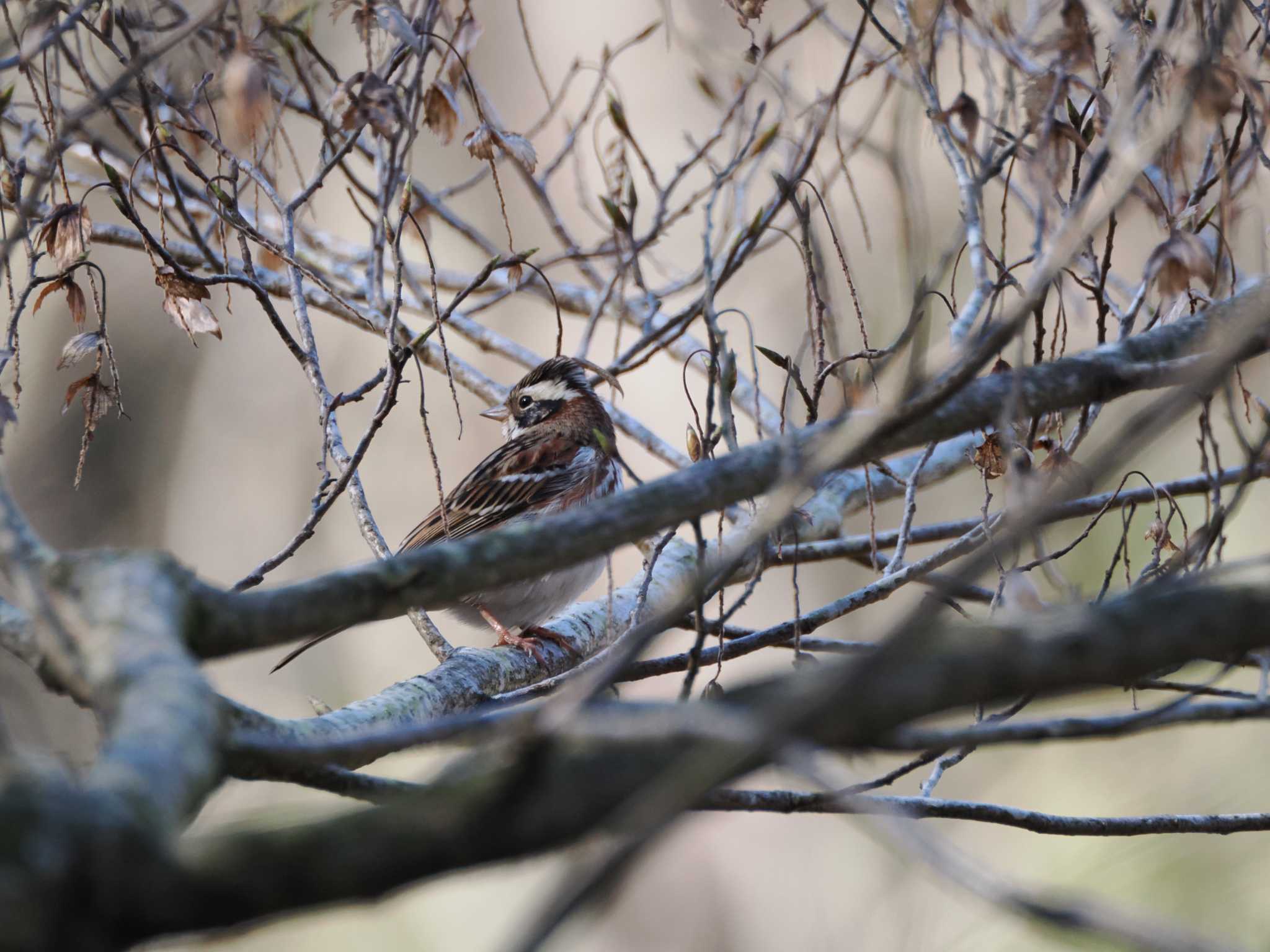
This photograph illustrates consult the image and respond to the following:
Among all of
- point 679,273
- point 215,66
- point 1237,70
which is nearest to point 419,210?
point 215,66

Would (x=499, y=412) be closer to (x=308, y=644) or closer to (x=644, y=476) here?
(x=644, y=476)

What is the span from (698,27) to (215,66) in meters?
5.49

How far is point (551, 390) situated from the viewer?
20.5 feet

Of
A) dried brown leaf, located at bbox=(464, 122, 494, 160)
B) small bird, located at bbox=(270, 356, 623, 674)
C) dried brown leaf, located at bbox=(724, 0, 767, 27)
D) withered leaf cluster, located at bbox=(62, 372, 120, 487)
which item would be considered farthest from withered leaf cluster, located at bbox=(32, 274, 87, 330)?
dried brown leaf, located at bbox=(724, 0, 767, 27)

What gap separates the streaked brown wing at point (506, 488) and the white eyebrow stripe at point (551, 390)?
29 centimetres

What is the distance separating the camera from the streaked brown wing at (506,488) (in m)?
5.66

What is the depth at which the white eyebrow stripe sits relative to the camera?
617 cm

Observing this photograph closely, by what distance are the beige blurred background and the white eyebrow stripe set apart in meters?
1.44

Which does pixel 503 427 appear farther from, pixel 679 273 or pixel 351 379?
pixel 351 379

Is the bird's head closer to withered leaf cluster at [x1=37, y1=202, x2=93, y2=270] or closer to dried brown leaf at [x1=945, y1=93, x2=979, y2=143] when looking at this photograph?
withered leaf cluster at [x1=37, y1=202, x2=93, y2=270]

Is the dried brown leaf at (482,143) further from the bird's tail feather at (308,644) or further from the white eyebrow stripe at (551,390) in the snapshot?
the white eyebrow stripe at (551,390)

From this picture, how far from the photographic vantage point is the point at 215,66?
3.95 metres

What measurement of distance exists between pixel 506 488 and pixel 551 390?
2.37ft

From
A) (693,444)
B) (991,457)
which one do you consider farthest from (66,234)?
(991,457)
